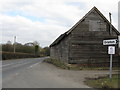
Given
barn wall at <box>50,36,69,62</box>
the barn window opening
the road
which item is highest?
the barn window opening

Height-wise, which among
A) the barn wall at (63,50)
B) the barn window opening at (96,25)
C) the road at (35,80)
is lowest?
the road at (35,80)

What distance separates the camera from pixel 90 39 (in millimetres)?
25016

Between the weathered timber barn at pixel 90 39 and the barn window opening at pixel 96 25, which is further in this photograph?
the barn window opening at pixel 96 25

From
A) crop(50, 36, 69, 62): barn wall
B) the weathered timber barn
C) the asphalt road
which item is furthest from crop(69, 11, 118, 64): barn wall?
the asphalt road

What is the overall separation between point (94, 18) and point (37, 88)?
16.5m

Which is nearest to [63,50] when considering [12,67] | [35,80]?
[12,67]

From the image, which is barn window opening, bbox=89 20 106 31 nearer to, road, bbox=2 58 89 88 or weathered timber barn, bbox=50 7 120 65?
weathered timber barn, bbox=50 7 120 65

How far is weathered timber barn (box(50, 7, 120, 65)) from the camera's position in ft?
81.1

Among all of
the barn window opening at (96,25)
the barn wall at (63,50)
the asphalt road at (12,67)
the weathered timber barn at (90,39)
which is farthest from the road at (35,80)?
the barn window opening at (96,25)

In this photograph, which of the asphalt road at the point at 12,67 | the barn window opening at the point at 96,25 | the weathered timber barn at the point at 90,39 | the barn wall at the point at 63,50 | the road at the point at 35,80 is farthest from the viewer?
the barn wall at the point at 63,50

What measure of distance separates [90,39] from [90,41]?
0.23 m

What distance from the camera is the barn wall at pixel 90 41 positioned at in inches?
974

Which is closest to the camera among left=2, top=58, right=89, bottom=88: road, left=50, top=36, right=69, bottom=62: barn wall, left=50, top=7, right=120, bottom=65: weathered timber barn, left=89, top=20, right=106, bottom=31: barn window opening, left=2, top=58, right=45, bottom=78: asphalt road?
left=2, top=58, right=89, bottom=88: road

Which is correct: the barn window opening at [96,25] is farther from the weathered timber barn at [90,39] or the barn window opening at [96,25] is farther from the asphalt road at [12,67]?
the asphalt road at [12,67]
